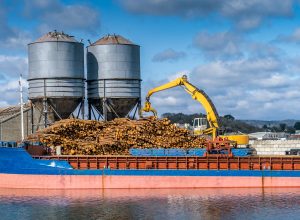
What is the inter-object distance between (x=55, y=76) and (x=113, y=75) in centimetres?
569

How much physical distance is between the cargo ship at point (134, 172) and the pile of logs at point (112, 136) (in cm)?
302

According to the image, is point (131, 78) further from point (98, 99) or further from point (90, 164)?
point (90, 164)

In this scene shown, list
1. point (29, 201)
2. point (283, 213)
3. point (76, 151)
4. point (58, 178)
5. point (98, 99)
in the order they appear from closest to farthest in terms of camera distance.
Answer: point (283, 213)
point (29, 201)
point (58, 178)
point (76, 151)
point (98, 99)

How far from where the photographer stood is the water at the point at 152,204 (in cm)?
3072

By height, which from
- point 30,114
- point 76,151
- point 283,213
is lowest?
point 283,213

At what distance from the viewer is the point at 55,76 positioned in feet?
167

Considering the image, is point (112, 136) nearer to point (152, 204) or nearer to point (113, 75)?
point (113, 75)

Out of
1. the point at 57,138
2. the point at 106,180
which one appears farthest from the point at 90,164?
the point at 57,138

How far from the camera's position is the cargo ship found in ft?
132

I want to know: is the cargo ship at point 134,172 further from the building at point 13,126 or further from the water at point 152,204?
the building at point 13,126

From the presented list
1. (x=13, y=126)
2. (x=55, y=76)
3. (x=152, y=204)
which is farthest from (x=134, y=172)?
(x=13, y=126)

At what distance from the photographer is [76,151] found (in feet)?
143

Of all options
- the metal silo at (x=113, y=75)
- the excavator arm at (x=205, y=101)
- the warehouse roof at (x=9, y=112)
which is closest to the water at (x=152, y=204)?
the excavator arm at (x=205, y=101)

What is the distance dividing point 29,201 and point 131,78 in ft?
70.4
